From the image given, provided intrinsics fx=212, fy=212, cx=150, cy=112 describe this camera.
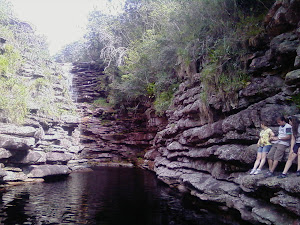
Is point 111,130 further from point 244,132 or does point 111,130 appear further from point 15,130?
point 244,132

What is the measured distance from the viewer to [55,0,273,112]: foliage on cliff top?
942 centimetres

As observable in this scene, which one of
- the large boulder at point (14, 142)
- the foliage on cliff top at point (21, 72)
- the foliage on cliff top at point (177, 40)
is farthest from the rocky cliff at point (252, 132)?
the foliage on cliff top at point (21, 72)

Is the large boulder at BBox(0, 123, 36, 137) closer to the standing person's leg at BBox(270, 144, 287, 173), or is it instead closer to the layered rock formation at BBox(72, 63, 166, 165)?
the layered rock formation at BBox(72, 63, 166, 165)

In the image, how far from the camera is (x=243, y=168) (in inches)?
306

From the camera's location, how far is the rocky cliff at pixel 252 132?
586 centimetres

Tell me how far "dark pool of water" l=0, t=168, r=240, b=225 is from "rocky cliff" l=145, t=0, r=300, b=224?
1140 mm

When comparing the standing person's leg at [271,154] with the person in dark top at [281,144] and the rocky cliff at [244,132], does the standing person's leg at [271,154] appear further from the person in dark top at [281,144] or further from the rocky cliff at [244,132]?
the rocky cliff at [244,132]

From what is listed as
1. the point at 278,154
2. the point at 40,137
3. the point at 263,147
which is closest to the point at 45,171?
the point at 40,137

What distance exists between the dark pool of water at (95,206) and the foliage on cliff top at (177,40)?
5392 millimetres

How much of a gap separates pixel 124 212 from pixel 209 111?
19.9 feet

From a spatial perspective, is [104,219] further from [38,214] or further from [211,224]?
[211,224]

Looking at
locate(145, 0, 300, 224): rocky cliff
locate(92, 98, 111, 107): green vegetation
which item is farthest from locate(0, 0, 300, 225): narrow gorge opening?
locate(92, 98, 111, 107): green vegetation

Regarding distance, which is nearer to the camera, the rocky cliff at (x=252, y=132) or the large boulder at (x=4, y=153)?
the rocky cliff at (x=252, y=132)

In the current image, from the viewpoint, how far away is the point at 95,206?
25.6 ft
